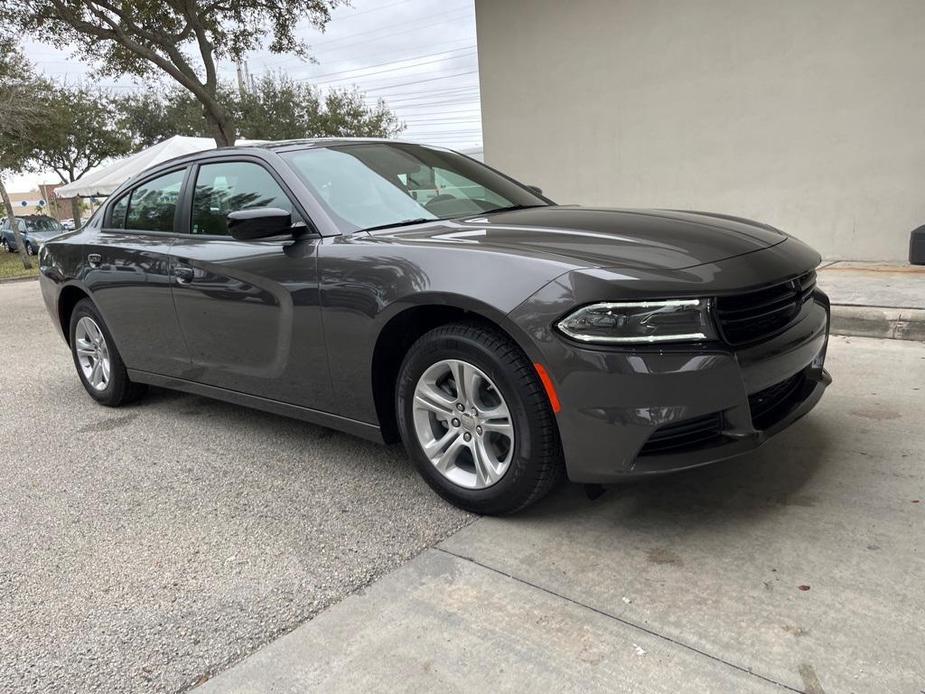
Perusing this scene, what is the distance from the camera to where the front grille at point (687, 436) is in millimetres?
2428

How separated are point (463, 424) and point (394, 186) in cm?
134

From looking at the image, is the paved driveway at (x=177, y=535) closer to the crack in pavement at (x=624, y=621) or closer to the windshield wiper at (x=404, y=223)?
the crack in pavement at (x=624, y=621)

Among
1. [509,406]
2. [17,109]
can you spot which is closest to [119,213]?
[509,406]

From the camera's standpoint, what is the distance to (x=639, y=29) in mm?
9062

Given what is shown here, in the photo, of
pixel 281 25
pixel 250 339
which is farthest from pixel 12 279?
pixel 250 339

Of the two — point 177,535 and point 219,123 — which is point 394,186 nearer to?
point 177,535

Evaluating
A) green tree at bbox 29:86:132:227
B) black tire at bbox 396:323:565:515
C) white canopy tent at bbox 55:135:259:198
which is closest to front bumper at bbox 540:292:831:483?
black tire at bbox 396:323:565:515

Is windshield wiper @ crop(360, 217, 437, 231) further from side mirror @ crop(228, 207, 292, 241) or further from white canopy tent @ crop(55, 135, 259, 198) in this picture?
white canopy tent @ crop(55, 135, 259, 198)

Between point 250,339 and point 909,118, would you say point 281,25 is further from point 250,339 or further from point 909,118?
point 250,339

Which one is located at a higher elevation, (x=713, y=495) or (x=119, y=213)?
(x=119, y=213)

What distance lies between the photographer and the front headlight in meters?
2.38

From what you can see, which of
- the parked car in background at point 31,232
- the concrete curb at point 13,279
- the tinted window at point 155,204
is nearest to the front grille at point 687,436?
the tinted window at point 155,204

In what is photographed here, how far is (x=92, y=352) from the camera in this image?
4914 mm

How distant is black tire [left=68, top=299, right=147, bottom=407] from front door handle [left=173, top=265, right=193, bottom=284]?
1088 mm
